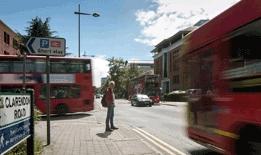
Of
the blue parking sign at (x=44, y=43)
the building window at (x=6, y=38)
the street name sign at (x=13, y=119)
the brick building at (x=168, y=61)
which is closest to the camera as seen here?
the street name sign at (x=13, y=119)

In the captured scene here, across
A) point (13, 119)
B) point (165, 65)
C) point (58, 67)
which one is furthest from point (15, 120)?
point (165, 65)

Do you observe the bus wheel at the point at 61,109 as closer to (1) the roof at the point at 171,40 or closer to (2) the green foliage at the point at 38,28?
(2) the green foliage at the point at 38,28

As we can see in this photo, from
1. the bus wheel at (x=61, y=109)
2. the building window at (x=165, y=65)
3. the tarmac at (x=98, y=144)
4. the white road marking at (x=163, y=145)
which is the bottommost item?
the white road marking at (x=163, y=145)

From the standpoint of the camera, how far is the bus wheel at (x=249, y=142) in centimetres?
642

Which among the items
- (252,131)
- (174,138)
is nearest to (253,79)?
(252,131)

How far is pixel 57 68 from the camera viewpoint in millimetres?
25750

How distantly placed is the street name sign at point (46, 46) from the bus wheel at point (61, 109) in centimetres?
1433

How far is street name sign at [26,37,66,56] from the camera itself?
1138cm

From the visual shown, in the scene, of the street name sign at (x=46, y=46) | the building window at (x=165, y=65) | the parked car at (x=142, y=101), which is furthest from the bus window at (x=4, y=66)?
the building window at (x=165, y=65)

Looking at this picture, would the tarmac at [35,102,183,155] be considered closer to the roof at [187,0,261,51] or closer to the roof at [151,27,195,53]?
the roof at [187,0,261,51]

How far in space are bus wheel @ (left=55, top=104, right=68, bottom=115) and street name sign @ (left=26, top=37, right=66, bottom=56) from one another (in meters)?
14.3

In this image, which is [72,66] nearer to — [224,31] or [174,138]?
[174,138]

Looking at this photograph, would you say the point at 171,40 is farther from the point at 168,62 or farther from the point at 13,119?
the point at 13,119

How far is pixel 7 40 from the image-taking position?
5588 cm
